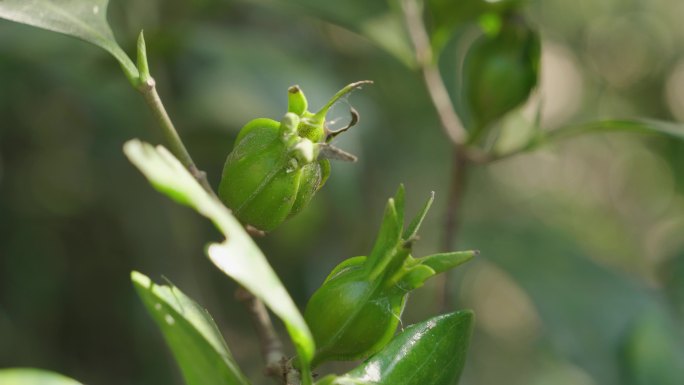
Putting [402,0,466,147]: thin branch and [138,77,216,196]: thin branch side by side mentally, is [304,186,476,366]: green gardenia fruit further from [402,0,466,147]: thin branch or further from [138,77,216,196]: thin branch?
[402,0,466,147]: thin branch

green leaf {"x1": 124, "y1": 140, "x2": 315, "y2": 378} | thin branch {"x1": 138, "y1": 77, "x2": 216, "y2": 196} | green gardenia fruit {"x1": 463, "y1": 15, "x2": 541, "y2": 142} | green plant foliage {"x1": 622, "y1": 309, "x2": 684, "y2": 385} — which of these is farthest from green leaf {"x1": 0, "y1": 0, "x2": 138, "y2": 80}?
green plant foliage {"x1": 622, "y1": 309, "x2": 684, "y2": 385}

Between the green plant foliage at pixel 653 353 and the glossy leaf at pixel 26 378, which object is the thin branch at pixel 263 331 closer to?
the glossy leaf at pixel 26 378

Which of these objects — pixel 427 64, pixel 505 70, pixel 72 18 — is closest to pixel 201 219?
pixel 427 64

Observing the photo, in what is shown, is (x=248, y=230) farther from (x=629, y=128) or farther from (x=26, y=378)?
(x=629, y=128)

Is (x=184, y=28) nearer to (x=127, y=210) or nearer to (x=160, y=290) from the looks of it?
(x=127, y=210)

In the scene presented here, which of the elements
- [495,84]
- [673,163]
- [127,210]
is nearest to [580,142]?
[673,163]

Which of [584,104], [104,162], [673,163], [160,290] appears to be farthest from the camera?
[584,104]

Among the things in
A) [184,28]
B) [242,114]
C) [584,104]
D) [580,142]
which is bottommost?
[580,142]

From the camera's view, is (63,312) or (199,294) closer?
(199,294)
